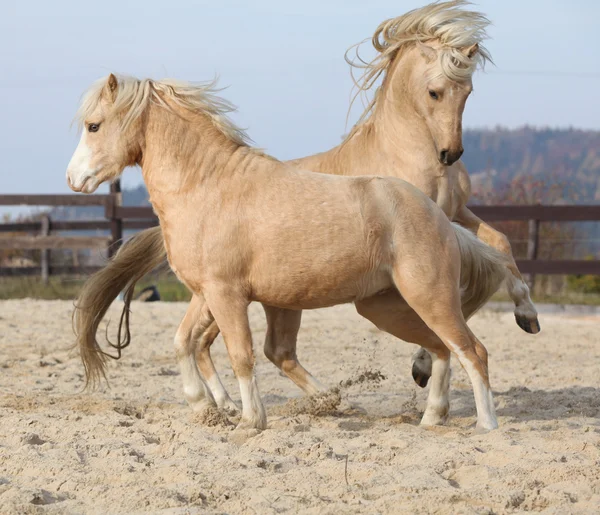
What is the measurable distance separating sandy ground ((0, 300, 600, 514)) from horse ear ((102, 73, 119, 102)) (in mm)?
1739

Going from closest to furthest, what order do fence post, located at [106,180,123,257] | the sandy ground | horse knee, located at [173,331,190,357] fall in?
the sandy ground, horse knee, located at [173,331,190,357], fence post, located at [106,180,123,257]

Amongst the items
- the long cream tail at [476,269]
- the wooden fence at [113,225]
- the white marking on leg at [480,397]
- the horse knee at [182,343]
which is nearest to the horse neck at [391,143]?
the long cream tail at [476,269]

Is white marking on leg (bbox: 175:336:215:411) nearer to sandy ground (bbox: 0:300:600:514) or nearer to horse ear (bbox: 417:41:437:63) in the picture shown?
sandy ground (bbox: 0:300:600:514)

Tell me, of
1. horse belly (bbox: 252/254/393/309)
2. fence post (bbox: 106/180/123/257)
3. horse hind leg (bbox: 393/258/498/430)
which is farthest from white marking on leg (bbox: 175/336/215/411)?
fence post (bbox: 106/180/123/257)

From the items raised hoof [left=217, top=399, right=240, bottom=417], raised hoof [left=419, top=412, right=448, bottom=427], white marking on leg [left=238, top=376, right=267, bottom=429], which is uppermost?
white marking on leg [left=238, top=376, right=267, bottom=429]

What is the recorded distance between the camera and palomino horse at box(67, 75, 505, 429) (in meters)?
4.37

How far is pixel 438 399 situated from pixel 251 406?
1.11 meters

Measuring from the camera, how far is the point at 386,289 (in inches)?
185

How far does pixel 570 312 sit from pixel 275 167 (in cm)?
768

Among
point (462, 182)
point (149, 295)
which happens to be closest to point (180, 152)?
point (462, 182)

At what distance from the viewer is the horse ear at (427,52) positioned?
517cm

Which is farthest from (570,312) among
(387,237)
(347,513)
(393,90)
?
(347,513)

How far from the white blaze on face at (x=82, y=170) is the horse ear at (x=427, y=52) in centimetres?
205

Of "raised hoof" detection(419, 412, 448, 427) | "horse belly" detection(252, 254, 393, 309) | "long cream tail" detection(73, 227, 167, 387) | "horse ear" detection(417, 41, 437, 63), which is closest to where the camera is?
"horse belly" detection(252, 254, 393, 309)
